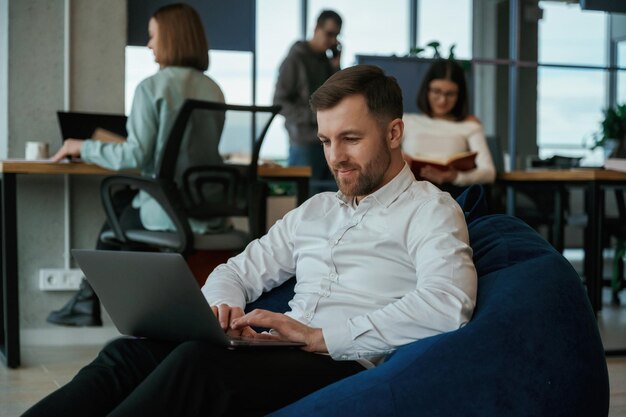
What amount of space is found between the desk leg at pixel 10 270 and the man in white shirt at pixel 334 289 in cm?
169

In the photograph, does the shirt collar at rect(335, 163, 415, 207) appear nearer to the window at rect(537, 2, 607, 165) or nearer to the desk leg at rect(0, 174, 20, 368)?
the desk leg at rect(0, 174, 20, 368)

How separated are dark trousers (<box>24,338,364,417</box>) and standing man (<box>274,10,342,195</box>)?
14.0 feet

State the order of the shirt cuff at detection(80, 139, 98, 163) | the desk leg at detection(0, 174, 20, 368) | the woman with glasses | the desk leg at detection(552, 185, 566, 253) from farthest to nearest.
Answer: the desk leg at detection(552, 185, 566, 253) → the woman with glasses → the desk leg at detection(0, 174, 20, 368) → the shirt cuff at detection(80, 139, 98, 163)

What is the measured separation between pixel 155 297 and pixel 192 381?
0.23 meters

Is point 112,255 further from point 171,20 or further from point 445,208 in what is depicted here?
point 171,20

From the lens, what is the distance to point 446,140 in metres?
4.30

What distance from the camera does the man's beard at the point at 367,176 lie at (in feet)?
6.19

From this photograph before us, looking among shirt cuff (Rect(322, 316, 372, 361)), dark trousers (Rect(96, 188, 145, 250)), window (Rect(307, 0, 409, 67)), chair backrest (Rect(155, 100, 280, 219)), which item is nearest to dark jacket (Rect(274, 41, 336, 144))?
window (Rect(307, 0, 409, 67))

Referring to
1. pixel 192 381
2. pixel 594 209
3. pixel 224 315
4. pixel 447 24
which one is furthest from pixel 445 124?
pixel 447 24

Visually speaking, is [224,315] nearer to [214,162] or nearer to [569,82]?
[214,162]

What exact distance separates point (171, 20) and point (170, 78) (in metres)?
0.24

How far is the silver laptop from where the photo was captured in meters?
1.63

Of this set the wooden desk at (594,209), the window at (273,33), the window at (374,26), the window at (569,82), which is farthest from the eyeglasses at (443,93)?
the window at (569,82)

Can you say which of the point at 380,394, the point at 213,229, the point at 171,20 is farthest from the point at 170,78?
the point at 380,394
